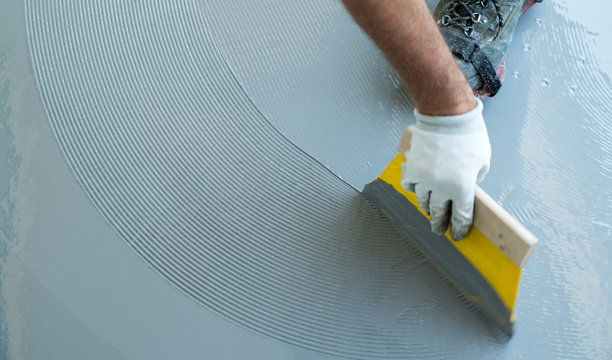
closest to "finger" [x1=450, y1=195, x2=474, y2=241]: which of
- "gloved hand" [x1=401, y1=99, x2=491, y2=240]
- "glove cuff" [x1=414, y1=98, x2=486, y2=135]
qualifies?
"gloved hand" [x1=401, y1=99, x2=491, y2=240]

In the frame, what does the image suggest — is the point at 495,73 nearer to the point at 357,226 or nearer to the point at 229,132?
the point at 357,226

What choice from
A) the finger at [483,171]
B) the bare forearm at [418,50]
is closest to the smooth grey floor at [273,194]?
the finger at [483,171]

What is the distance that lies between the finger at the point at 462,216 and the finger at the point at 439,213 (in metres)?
0.02

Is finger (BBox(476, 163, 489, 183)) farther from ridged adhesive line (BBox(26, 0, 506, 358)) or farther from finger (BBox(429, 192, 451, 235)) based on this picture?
→ ridged adhesive line (BBox(26, 0, 506, 358))

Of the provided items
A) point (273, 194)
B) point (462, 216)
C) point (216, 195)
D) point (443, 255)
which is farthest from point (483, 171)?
point (216, 195)

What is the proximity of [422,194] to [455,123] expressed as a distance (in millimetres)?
154

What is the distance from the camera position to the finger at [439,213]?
0.99 meters

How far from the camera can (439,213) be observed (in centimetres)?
102

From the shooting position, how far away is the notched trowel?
0.92 meters

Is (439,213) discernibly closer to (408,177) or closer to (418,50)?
(408,177)

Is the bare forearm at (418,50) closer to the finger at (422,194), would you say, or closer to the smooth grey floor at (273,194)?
the finger at (422,194)

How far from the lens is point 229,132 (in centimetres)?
132

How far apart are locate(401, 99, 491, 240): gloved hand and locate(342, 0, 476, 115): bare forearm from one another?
23 millimetres

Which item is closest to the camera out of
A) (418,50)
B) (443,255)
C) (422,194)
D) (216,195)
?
(418,50)
